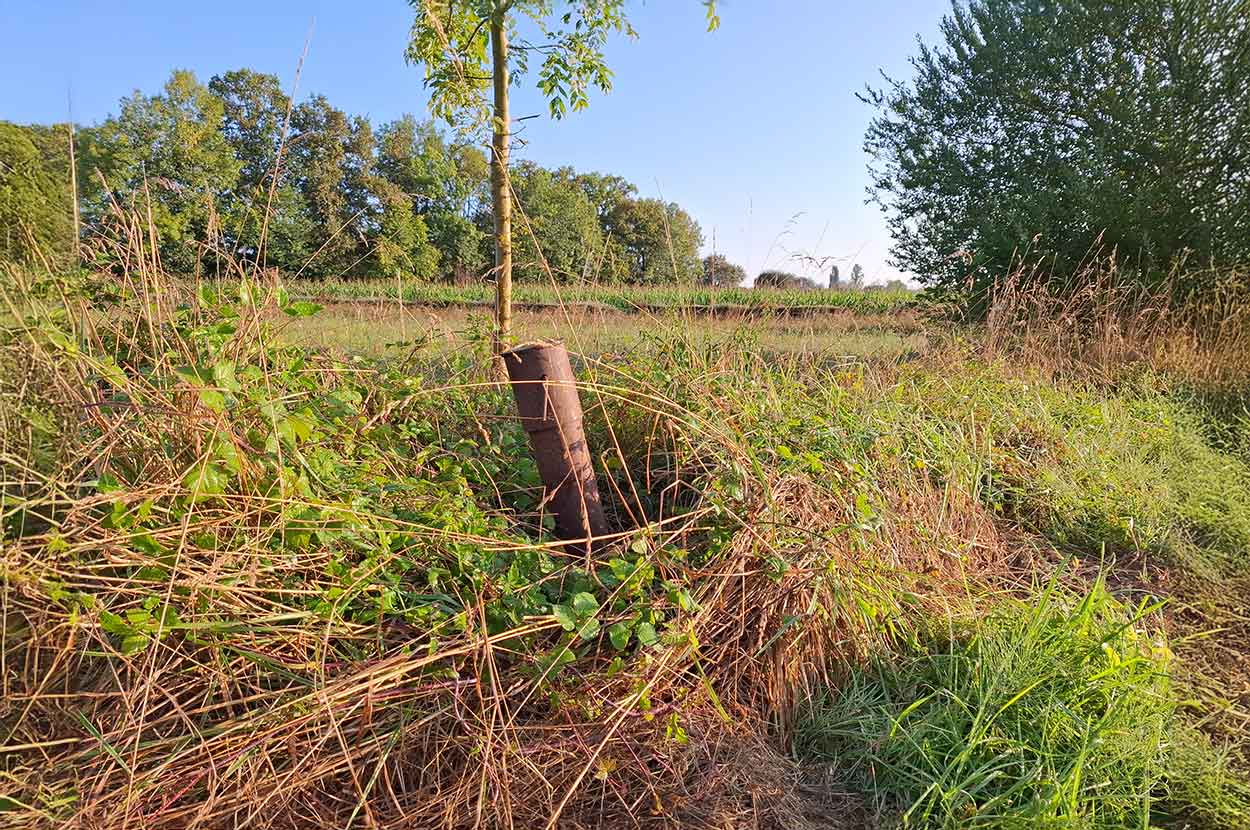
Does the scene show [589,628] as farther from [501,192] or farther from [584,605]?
[501,192]

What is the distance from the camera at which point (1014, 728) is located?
1.74 metres

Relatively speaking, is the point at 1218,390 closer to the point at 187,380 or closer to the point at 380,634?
the point at 380,634

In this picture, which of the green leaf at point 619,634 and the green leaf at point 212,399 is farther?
the green leaf at point 619,634

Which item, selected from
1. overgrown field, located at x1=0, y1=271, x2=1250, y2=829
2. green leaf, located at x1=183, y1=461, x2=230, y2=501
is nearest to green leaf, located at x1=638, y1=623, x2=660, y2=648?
overgrown field, located at x1=0, y1=271, x2=1250, y2=829

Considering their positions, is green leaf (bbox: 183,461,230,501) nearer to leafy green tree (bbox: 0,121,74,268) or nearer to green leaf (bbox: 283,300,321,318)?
green leaf (bbox: 283,300,321,318)

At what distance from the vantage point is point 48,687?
5.14 feet

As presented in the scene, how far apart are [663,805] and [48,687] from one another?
1.61 meters

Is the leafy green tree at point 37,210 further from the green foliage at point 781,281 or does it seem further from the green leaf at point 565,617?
the green foliage at point 781,281

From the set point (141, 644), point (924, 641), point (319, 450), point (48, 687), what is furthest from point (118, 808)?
point (924, 641)

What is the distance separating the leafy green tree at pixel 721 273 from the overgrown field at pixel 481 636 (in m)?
1.51

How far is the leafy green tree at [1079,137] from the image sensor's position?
6.38 metres

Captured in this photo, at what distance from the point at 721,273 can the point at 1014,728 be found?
292 cm

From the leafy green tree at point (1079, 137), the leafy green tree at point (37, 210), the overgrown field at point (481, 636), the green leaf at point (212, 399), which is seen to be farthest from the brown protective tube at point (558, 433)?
the leafy green tree at point (1079, 137)

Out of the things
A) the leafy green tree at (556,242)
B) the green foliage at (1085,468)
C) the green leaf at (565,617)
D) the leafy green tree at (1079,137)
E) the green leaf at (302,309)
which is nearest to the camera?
the green leaf at (565,617)
